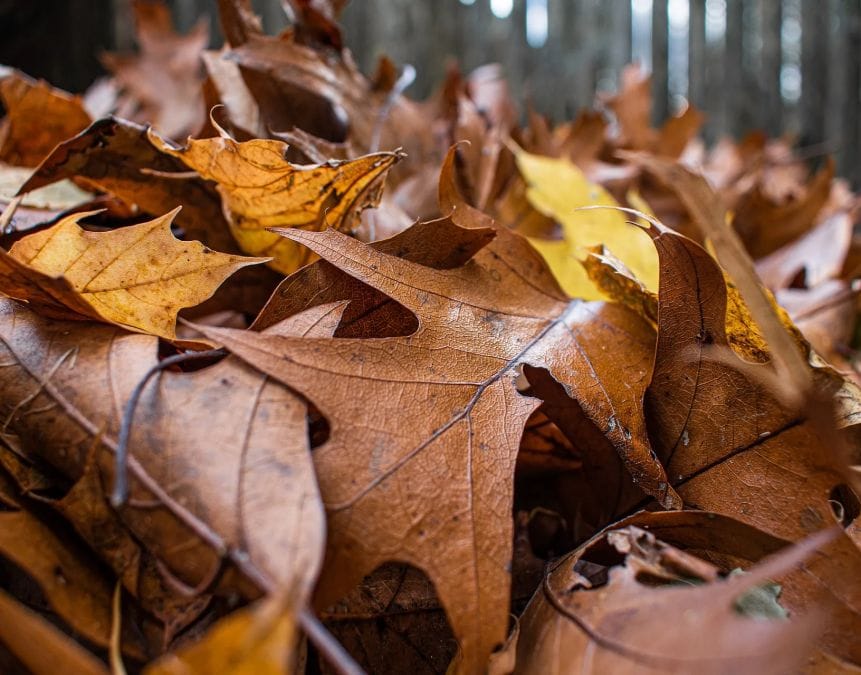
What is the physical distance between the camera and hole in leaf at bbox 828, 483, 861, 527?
0.54 m

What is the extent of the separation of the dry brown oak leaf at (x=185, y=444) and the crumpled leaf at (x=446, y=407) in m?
0.03

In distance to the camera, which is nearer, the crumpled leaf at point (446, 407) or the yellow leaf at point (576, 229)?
the crumpled leaf at point (446, 407)

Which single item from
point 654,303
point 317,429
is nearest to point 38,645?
point 317,429

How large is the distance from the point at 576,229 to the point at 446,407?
1.75 ft

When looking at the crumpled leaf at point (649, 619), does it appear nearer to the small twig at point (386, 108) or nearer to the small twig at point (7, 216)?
the small twig at point (7, 216)

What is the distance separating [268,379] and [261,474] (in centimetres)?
8

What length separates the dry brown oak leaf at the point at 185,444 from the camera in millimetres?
393

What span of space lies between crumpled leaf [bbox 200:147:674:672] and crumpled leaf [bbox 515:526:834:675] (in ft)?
0.18

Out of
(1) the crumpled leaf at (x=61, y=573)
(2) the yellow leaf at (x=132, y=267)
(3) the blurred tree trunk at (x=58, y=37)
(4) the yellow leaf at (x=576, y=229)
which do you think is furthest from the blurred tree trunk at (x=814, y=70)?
(1) the crumpled leaf at (x=61, y=573)

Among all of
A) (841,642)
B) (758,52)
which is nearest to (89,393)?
(841,642)

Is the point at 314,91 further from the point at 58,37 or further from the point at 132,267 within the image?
the point at 58,37

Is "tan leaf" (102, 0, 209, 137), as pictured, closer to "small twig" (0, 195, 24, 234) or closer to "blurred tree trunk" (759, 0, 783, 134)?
"small twig" (0, 195, 24, 234)

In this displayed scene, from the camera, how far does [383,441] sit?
0.48 metres

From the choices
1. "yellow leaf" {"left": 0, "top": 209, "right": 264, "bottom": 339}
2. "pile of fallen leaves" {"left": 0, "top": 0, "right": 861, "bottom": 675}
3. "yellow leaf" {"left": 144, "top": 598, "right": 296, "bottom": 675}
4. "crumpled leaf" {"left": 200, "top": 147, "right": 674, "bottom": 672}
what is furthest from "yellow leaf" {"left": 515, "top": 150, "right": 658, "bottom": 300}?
"yellow leaf" {"left": 144, "top": 598, "right": 296, "bottom": 675}
